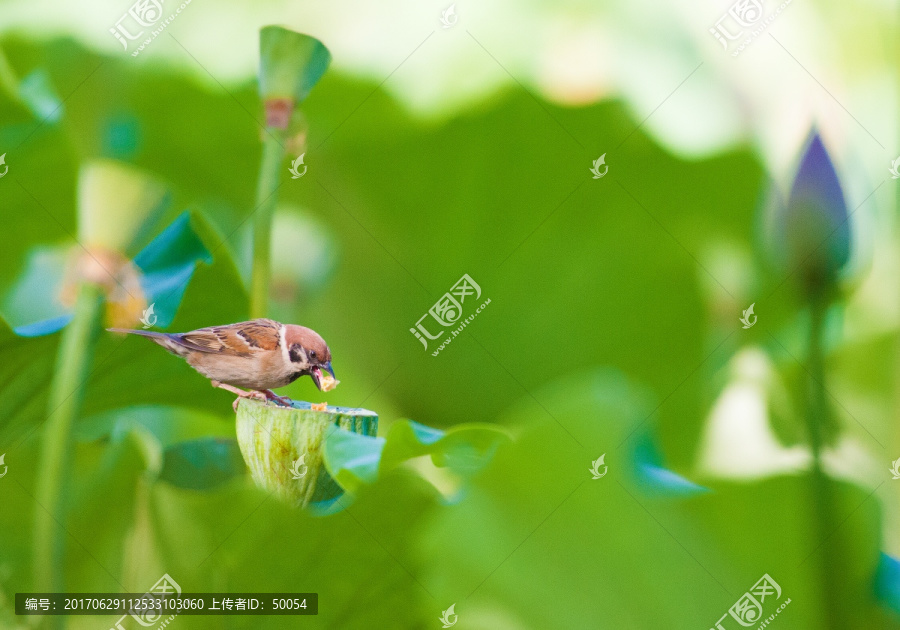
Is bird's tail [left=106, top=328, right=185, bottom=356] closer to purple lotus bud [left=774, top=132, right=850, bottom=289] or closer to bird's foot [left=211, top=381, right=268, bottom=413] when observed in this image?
bird's foot [left=211, top=381, right=268, bottom=413]

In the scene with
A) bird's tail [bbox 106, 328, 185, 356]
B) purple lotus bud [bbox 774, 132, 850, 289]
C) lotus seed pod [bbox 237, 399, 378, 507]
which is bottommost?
purple lotus bud [bbox 774, 132, 850, 289]

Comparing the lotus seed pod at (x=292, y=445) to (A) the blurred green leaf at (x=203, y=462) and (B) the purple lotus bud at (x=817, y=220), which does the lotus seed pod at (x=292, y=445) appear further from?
(B) the purple lotus bud at (x=817, y=220)

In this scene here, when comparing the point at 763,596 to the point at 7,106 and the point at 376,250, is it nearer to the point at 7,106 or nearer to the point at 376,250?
the point at 376,250

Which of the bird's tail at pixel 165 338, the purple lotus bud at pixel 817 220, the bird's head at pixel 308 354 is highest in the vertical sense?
the bird's tail at pixel 165 338

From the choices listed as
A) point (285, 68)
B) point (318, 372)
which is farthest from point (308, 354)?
point (285, 68)

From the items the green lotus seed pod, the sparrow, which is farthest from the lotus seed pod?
the green lotus seed pod

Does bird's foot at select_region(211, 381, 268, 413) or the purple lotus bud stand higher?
bird's foot at select_region(211, 381, 268, 413)

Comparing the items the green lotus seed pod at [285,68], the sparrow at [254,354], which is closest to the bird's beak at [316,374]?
the sparrow at [254,354]

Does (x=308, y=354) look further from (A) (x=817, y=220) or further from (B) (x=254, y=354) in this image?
(A) (x=817, y=220)
